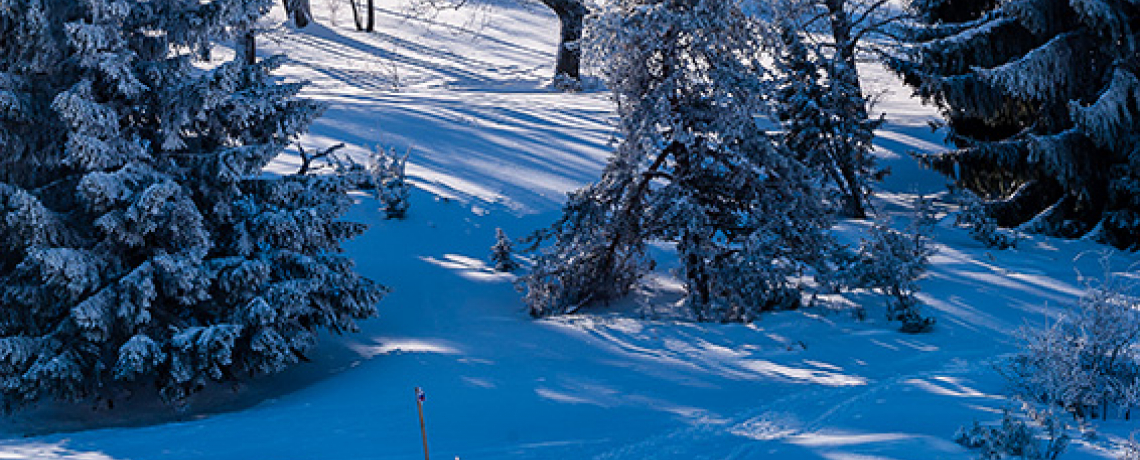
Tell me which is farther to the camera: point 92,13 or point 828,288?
point 828,288

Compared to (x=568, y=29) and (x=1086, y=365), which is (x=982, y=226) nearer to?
(x=1086, y=365)

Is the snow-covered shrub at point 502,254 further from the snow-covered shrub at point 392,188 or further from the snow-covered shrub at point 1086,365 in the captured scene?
the snow-covered shrub at point 1086,365

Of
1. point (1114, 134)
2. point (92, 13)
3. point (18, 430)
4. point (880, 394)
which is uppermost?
point (92, 13)

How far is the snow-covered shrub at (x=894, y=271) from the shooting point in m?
10.5

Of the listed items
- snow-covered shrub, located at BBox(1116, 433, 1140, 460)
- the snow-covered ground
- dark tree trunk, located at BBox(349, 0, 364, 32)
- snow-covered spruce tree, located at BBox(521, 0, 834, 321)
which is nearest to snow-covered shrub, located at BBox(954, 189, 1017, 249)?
the snow-covered ground

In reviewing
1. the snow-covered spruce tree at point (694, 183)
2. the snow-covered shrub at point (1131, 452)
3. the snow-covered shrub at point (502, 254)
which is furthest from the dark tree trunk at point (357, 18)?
the snow-covered shrub at point (1131, 452)

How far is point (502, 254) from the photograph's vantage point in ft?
40.6

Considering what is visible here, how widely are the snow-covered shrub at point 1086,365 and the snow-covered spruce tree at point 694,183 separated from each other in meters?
3.16

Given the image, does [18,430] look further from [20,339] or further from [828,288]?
[828,288]

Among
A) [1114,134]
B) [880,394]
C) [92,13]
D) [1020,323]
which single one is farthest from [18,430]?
[1114,134]

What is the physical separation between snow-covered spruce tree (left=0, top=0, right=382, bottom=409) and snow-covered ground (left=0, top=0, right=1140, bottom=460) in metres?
0.54

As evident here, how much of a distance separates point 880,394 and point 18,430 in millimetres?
6486

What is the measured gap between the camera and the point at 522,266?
12.6 metres

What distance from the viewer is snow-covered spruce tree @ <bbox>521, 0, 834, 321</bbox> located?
10406mm
